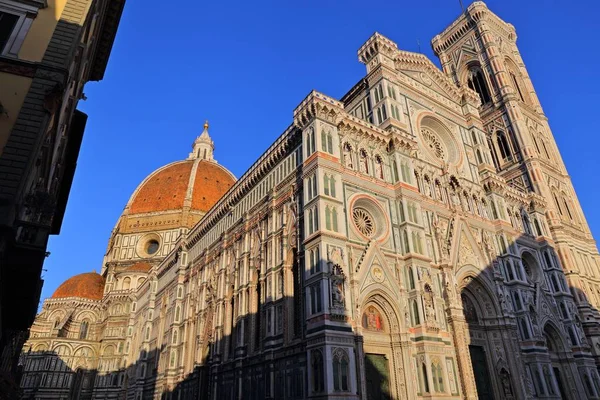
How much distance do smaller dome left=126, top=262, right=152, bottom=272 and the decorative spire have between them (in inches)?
1229

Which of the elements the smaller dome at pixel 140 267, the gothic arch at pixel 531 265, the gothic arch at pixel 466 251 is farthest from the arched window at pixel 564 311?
the smaller dome at pixel 140 267

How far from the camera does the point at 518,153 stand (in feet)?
150

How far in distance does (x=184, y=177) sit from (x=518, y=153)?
54.0 meters

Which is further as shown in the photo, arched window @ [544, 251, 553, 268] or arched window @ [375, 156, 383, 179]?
arched window @ [544, 251, 553, 268]

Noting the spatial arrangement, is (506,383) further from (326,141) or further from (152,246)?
(152,246)

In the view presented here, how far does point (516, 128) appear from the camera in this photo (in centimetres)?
4588

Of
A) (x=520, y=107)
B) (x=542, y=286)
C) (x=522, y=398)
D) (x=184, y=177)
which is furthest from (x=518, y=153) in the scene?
(x=184, y=177)

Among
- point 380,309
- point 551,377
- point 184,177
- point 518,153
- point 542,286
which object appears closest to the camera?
point 380,309

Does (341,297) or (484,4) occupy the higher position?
(484,4)

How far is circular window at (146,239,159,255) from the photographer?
64.9 meters

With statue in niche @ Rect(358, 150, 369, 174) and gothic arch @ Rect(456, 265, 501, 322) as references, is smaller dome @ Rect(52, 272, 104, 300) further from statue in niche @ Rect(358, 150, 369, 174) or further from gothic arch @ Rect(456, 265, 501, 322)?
gothic arch @ Rect(456, 265, 501, 322)

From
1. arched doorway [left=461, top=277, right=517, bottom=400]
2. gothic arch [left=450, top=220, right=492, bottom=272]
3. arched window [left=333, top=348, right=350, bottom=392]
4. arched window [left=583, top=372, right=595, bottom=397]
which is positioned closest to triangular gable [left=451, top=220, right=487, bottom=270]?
gothic arch [left=450, top=220, right=492, bottom=272]

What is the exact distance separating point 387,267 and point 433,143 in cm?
1444

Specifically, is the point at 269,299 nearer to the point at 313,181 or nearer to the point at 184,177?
the point at 313,181
